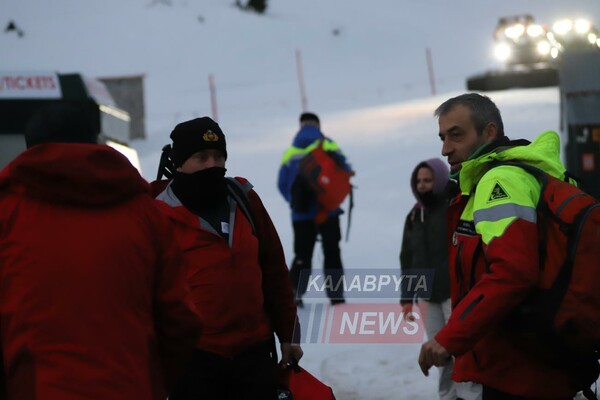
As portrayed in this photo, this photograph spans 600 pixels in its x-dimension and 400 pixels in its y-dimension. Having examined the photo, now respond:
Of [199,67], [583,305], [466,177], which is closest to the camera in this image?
[583,305]

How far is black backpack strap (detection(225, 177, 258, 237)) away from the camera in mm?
3965

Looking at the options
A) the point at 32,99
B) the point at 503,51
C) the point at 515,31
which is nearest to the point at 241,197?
the point at 32,99

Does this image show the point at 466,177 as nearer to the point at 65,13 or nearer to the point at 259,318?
the point at 259,318

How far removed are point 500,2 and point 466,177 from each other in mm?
58944

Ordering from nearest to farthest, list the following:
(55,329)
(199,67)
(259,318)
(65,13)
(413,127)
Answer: (55,329), (259,318), (413,127), (199,67), (65,13)

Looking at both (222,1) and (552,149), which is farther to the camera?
(222,1)

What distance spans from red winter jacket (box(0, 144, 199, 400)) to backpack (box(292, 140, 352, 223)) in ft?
22.0

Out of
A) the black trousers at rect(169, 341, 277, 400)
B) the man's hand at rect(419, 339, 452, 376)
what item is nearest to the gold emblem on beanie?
the black trousers at rect(169, 341, 277, 400)

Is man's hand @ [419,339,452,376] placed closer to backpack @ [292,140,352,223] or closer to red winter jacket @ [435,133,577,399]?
red winter jacket @ [435,133,577,399]

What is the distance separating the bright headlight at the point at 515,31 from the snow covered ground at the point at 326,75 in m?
2.21

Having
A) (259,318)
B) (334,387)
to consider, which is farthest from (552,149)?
(334,387)

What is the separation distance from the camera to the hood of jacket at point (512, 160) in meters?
3.26

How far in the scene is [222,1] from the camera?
2174 inches

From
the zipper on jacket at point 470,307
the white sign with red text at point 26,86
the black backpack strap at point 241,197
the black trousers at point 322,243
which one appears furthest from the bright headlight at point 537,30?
the zipper on jacket at point 470,307
